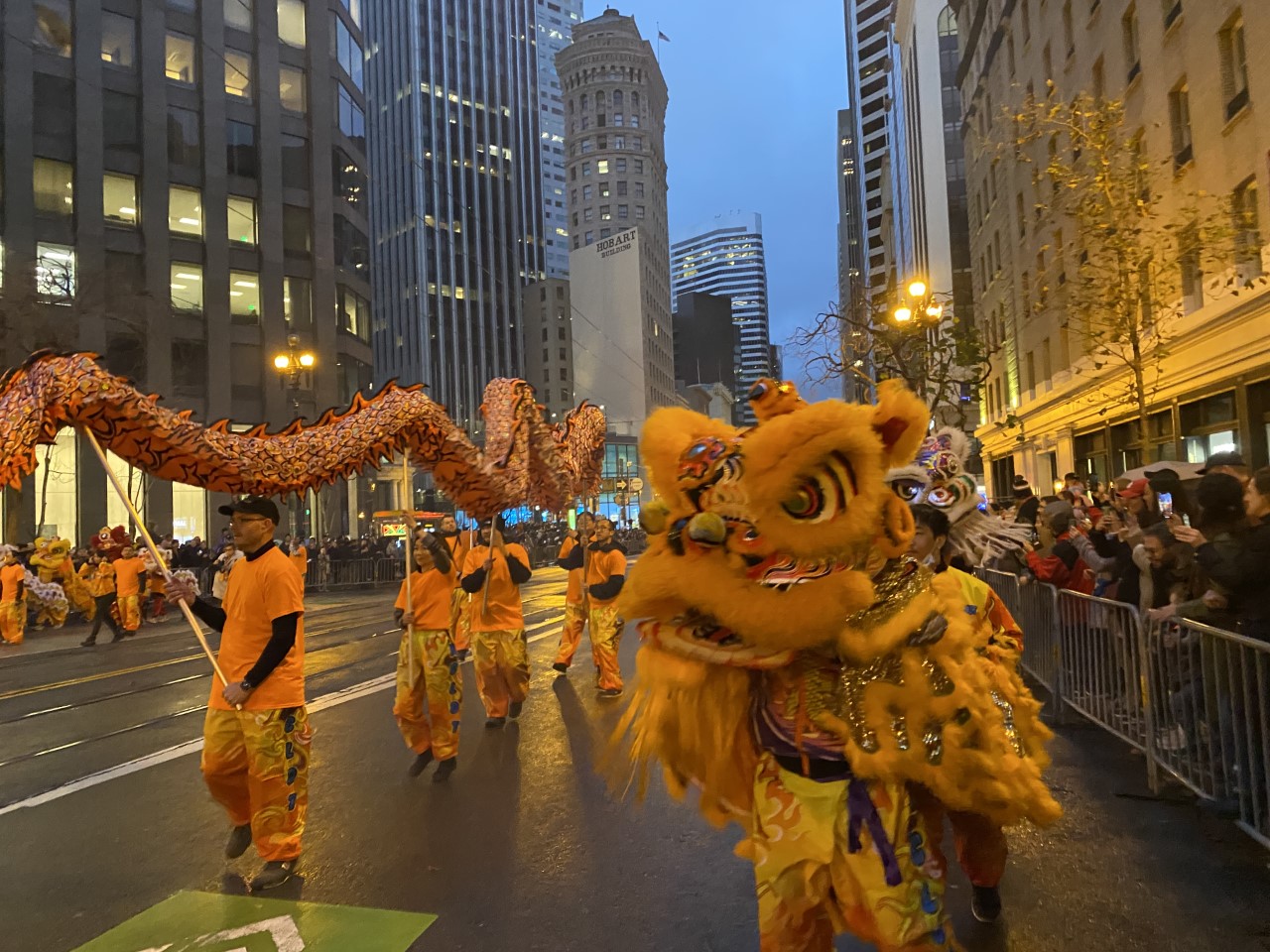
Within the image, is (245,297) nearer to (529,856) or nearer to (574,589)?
(574,589)

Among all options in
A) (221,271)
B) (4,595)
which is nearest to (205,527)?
(221,271)

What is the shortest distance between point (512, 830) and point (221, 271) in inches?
1307

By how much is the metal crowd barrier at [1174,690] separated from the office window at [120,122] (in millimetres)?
34615

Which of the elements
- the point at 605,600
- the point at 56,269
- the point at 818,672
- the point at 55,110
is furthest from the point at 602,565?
the point at 55,110

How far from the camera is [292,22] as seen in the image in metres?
36.0

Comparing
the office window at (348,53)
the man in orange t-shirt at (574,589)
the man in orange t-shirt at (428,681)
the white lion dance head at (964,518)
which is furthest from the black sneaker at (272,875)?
the office window at (348,53)

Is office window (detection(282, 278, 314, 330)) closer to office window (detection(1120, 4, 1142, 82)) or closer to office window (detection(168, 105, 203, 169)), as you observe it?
office window (detection(168, 105, 203, 169))

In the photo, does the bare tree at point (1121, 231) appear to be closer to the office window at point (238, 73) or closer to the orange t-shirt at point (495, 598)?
the orange t-shirt at point (495, 598)

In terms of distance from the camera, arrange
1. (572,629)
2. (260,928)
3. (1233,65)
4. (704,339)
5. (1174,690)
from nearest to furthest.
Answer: (260,928), (1174,690), (572,629), (1233,65), (704,339)

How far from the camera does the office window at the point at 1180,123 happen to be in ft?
51.2

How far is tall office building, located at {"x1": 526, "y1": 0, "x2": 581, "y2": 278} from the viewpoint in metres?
132

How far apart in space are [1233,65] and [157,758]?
1767cm

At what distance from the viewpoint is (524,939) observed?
3.65 metres

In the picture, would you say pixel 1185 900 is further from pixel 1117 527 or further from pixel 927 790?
pixel 1117 527
